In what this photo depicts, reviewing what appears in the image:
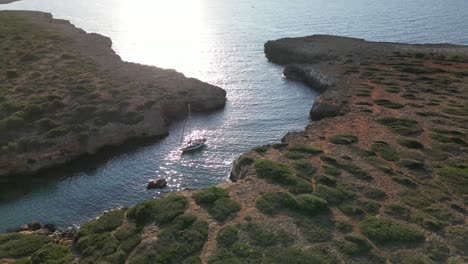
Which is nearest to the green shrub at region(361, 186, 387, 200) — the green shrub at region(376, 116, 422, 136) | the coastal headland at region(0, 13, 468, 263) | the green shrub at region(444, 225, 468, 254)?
the coastal headland at region(0, 13, 468, 263)

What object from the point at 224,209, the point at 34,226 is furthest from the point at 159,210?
the point at 34,226

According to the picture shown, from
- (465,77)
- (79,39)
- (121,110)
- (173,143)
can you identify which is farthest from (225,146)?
(79,39)

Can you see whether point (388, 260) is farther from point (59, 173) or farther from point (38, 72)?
point (38, 72)

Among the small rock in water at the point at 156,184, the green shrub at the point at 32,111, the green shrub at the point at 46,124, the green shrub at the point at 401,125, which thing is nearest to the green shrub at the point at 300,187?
the small rock in water at the point at 156,184

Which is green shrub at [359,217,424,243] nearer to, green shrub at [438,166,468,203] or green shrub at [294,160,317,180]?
green shrub at [438,166,468,203]

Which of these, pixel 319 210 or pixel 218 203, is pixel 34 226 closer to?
pixel 218 203

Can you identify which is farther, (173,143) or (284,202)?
(173,143)

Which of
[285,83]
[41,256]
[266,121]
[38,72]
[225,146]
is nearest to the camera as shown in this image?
[41,256]
